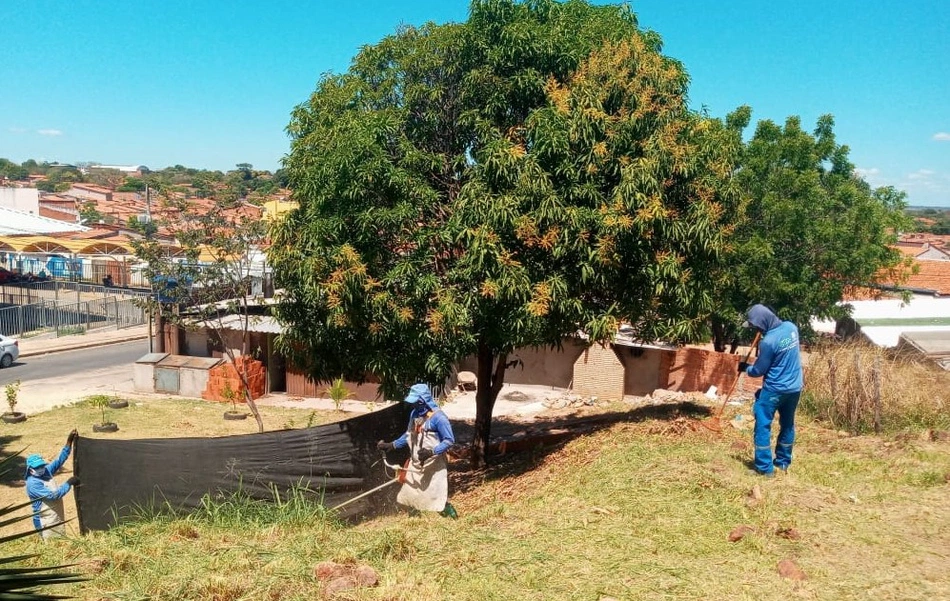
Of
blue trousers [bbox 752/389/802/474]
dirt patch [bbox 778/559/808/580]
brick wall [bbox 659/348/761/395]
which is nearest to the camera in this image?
dirt patch [bbox 778/559/808/580]

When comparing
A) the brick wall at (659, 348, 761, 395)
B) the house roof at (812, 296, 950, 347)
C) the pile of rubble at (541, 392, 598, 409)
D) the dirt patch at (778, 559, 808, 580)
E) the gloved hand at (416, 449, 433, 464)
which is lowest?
the pile of rubble at (541, 392, 598, 409)

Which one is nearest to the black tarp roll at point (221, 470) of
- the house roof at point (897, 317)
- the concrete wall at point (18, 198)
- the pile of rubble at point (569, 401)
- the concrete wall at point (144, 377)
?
the pile of rubble at point (569, 401)

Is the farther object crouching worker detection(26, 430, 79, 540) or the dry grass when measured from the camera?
the dry grass

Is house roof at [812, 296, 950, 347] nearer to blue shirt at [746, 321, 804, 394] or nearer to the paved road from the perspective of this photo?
blue shirt at [746, 321, 804, 394]

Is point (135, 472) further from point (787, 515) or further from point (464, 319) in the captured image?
point (787, 515)

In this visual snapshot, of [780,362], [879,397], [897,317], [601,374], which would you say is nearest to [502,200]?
[780,362]

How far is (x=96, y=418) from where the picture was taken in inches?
667

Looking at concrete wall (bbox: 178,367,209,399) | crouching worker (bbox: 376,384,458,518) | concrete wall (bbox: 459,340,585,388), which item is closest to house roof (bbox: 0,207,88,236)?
concrete wall (bbox: 178,367,209,399)

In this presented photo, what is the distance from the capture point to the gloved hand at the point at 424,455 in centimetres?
Answer: 790

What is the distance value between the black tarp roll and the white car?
1890 cm

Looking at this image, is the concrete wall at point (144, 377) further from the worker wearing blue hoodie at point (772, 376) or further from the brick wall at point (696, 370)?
the worker wearing blue hoodie at point (772, 376)

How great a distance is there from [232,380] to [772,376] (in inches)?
578

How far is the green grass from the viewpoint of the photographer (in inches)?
216

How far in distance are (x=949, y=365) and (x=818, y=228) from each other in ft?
19.9
